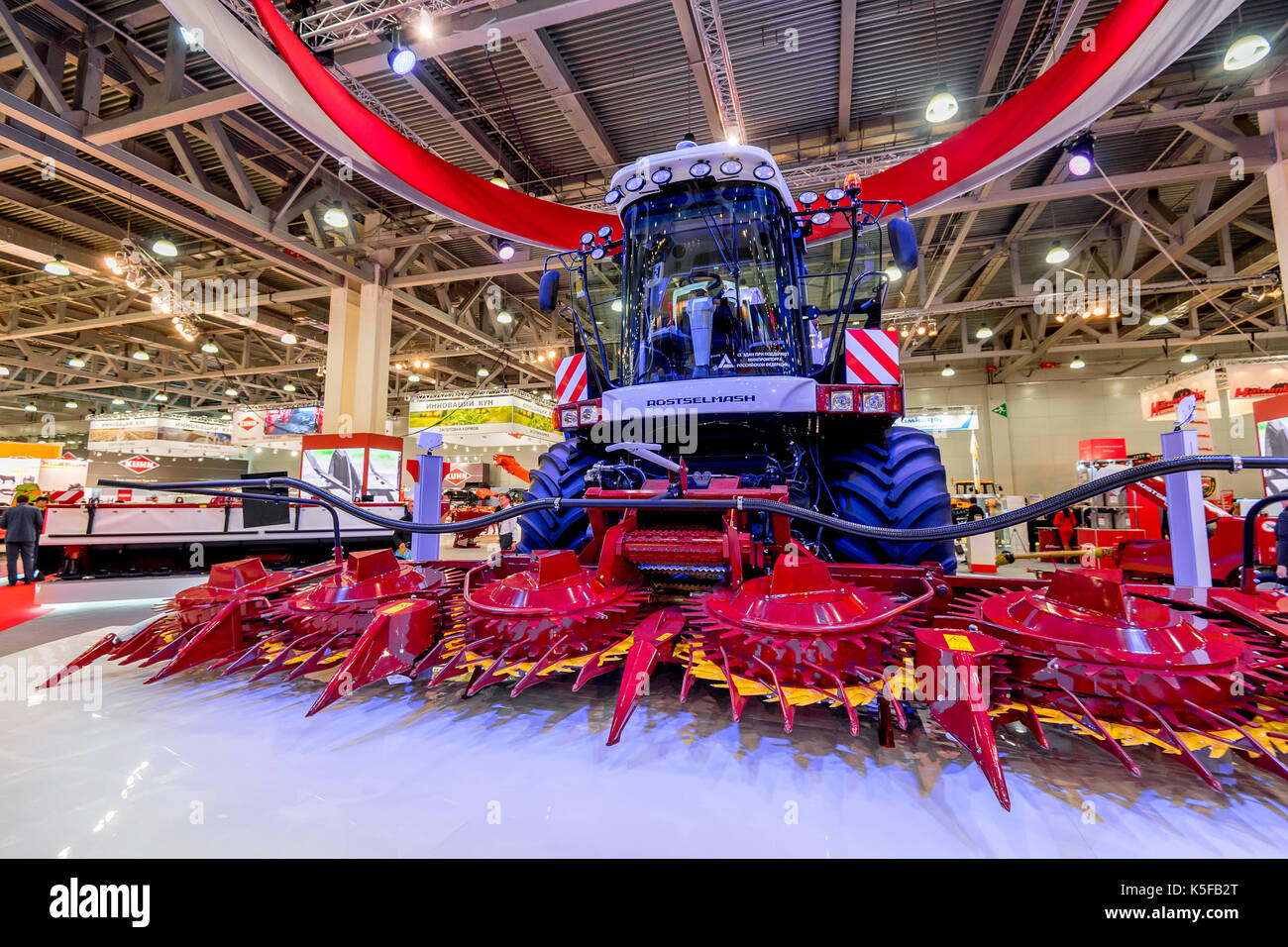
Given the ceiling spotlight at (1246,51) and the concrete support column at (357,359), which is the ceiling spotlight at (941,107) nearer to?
the ceiling spotlight at (1246,51)

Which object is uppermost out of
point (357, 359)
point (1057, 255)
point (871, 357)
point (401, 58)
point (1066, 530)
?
point (1057, 255)

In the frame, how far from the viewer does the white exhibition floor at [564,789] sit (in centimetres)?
133

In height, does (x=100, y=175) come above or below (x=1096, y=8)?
below

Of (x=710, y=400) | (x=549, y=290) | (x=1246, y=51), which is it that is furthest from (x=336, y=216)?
(x=1246, y=51)

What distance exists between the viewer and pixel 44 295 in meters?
12.8

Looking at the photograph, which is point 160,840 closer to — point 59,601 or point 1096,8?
point 59,601

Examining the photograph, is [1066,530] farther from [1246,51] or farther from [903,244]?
[903,244]

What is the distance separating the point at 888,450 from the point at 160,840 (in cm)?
325

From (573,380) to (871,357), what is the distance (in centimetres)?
191

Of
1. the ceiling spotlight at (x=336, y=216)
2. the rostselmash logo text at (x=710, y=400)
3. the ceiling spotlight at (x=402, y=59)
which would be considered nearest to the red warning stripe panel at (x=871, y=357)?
the rostselmash logo text at (x=710, y=400)

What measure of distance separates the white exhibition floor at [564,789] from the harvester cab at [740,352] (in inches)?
45.8

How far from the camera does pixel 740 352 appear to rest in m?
3.25

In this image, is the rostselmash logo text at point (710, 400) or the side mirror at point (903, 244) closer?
the rostselmash logo text at point (710, 400)

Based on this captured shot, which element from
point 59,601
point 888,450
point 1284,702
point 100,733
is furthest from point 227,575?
point 59,601
